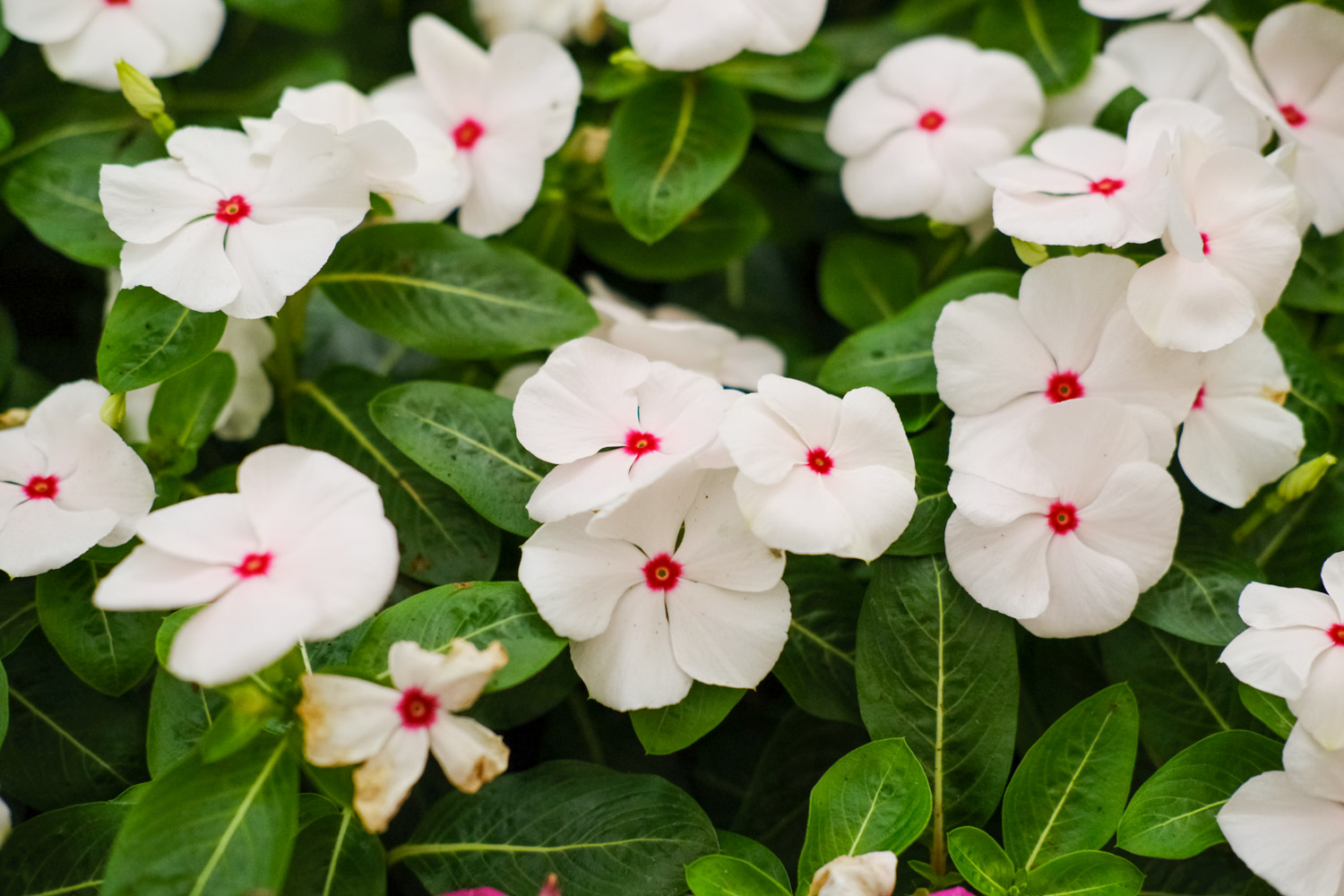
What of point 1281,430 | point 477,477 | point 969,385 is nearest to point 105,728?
point 477,477

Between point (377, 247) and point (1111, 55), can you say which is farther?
point (1111, 55)

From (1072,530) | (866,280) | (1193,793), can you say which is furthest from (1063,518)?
(866,280)

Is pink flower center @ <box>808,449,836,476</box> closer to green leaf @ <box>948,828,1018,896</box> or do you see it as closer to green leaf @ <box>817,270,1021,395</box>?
green leaf @ <box>817,270,1021,395</box>

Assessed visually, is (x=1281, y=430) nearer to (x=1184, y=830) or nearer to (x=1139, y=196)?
(x=1139, y=196)

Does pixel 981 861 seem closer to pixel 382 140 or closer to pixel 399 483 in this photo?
pixel 399 483

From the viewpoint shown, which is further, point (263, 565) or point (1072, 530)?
point (1072, 530)

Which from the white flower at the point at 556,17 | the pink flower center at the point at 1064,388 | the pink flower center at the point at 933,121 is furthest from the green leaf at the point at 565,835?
the white flower at the point at 556,17

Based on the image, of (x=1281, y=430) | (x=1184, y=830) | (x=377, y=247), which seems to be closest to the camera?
(x=1184, y=830)
